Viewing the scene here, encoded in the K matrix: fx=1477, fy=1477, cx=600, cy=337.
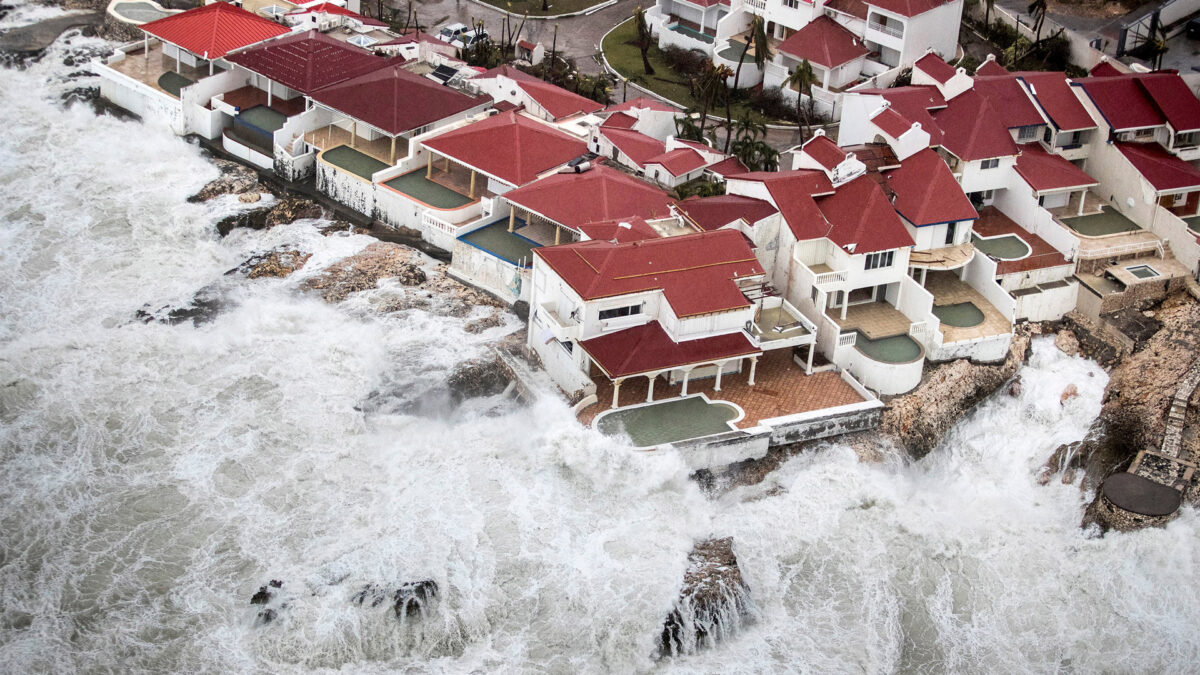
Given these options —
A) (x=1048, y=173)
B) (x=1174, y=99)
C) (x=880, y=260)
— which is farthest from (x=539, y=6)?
(x=1174, y=99)

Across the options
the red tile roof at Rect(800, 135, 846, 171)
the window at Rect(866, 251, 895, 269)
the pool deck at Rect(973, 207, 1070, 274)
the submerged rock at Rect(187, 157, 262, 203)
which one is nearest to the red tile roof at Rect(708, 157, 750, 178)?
the red tile roof at Rect(800, 135, 846, 171)

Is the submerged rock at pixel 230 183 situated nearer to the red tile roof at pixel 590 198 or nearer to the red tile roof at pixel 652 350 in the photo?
the red tile roof at pixel 590 198

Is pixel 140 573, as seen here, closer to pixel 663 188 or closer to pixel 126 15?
pixel 663 188

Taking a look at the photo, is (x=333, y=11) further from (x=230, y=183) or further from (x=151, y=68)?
(x=230, y=183)

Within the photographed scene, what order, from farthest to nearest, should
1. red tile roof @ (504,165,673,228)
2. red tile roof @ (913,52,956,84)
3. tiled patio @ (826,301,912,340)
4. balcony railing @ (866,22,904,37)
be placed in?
balcony railing @ (866,22,904,37) → red tile roof @ (913,52,956,84) → red tile roof @ (504,165,673,228) → tiled patio @ (826,301,912,340)

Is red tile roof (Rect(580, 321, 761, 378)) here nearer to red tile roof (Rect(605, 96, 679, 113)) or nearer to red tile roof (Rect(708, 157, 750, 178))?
red tile roof (Rect(708, 157, 750, 178))

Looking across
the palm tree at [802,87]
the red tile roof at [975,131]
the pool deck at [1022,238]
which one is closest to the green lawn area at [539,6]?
the palm tree at [802,87]

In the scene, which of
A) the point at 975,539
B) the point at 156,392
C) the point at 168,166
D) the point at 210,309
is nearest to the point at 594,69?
the point at 168,166
